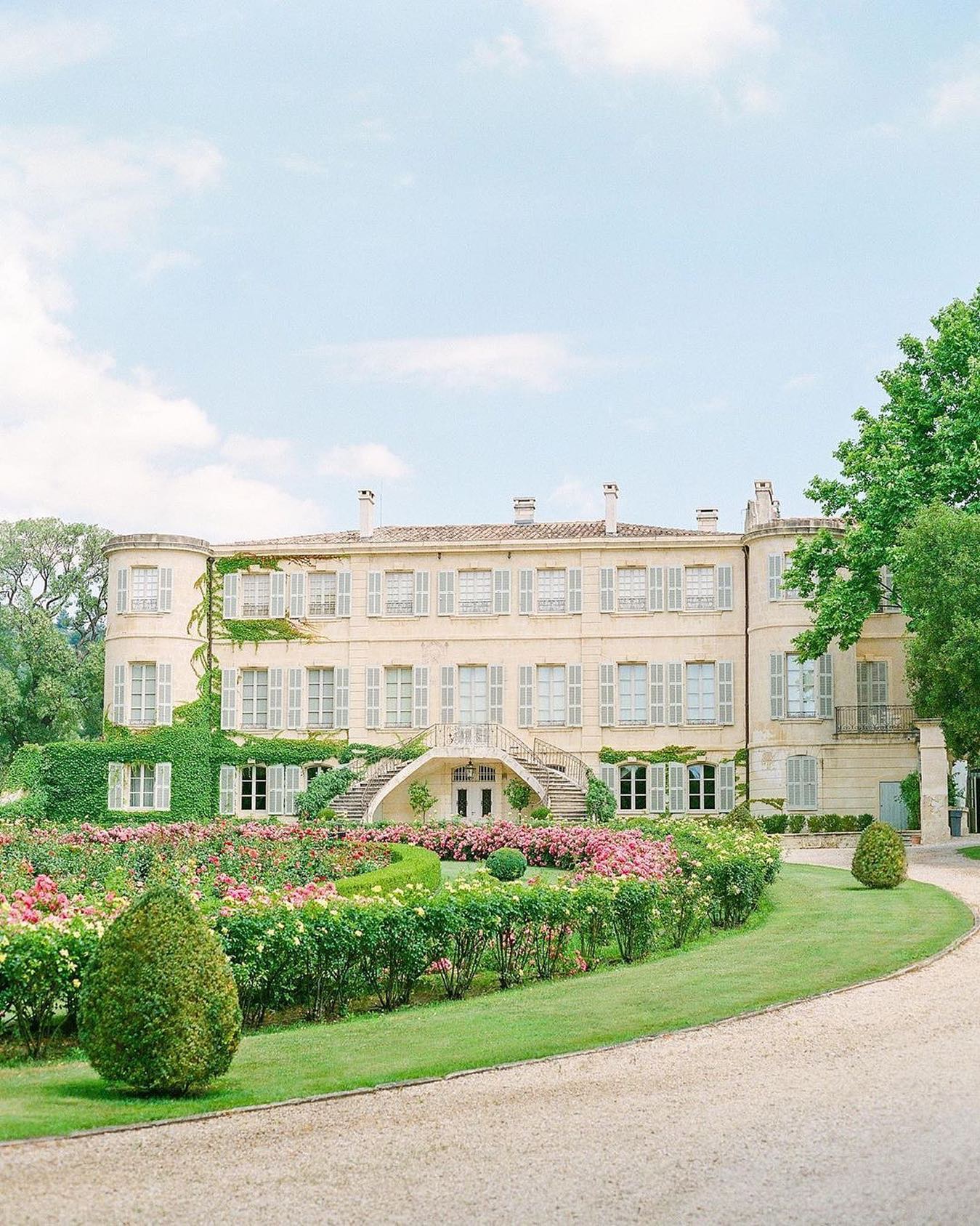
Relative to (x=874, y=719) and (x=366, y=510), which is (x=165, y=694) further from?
(x=874, y=719)

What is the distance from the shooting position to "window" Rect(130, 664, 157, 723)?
36531mm

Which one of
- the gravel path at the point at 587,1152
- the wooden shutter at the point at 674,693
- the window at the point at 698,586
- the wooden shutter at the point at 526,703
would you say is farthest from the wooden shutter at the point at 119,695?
the gravel path at the point at 587,1152

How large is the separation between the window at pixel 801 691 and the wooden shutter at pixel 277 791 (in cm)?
1313

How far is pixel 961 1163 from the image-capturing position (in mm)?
6457

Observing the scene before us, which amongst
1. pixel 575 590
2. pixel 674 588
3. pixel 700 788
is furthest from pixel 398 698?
pixel 700 788

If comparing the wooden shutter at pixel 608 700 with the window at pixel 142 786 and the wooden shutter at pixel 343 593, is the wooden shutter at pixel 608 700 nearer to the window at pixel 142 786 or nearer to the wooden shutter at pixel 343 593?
the wooden shutter at pixel 343 593

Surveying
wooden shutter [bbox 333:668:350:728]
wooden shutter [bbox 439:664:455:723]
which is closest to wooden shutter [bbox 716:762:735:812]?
wooden shutter [bbox 439:664:455:723]

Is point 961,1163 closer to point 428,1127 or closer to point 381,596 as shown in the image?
point 428,1127

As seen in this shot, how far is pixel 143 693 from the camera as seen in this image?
36.8 m

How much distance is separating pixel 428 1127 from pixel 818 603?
23252 millimetres

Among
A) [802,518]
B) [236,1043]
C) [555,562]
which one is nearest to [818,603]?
[802,518]

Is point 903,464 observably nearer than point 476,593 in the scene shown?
Yes

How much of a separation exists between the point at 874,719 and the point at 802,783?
2.44 meters

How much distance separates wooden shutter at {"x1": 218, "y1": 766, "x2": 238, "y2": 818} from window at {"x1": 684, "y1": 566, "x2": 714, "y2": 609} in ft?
41.7
